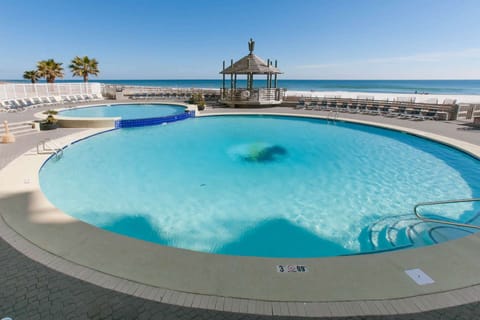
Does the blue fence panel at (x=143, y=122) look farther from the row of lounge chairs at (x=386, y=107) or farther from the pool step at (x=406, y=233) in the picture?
the pool step at (x=406, y=233)

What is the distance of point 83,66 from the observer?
2864cm

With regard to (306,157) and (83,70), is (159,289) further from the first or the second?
(83,70)

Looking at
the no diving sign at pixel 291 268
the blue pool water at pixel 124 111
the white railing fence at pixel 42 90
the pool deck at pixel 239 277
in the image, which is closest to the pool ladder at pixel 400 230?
the pool deck at pixel 239 277

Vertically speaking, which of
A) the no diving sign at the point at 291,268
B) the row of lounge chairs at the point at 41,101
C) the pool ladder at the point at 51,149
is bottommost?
the no diving sign at the point at 291,268

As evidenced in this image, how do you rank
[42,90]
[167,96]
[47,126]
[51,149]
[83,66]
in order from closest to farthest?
[51,149], [47,126], [42,90], [167,96], [83,66]

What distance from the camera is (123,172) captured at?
8.11 meters

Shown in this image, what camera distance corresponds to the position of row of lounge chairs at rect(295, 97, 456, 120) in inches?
630

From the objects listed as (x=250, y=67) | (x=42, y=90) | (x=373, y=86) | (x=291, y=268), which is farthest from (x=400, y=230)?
(x=373, y=86)

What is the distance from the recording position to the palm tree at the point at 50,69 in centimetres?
2638

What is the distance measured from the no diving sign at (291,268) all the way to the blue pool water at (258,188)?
3.82 ft

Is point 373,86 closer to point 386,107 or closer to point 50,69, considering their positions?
point 386,107

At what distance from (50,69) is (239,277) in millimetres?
32638

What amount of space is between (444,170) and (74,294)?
1006 cm

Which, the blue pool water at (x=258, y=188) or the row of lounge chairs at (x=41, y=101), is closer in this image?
the blue pool water at (x=258, y=188)
